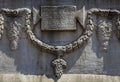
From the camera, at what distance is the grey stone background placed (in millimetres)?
11477

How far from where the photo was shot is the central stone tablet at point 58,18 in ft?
37.7

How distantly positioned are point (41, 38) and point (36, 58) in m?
0.54

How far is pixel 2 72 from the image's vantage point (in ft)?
37.9

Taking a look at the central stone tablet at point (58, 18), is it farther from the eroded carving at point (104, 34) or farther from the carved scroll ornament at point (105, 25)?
the eroded carving at point (104, 34)

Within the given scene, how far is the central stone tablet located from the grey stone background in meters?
0.15

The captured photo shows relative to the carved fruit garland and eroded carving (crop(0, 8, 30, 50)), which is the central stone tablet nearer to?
the carved fruit garland

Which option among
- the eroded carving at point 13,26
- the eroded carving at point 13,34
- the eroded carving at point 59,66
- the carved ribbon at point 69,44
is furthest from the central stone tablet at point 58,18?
the eroded carving at point 59,66

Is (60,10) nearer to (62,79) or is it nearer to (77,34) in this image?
(77,34)

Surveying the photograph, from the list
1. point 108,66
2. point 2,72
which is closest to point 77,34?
point 108,66

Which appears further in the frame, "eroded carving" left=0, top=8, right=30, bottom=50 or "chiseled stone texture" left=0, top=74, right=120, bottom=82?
"eroded carving" left=0, top=8, right=30, bottom=50

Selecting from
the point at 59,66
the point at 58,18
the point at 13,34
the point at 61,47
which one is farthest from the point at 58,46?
the point at 13,34

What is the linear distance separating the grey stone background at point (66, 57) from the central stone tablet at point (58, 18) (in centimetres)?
15

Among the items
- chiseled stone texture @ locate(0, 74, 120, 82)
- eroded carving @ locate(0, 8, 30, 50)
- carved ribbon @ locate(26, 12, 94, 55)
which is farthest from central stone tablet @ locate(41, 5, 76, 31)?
chiseled stone texture @ locate(0, 74, 120, 82)

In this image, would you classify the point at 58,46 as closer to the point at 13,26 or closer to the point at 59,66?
the point at 59,66
